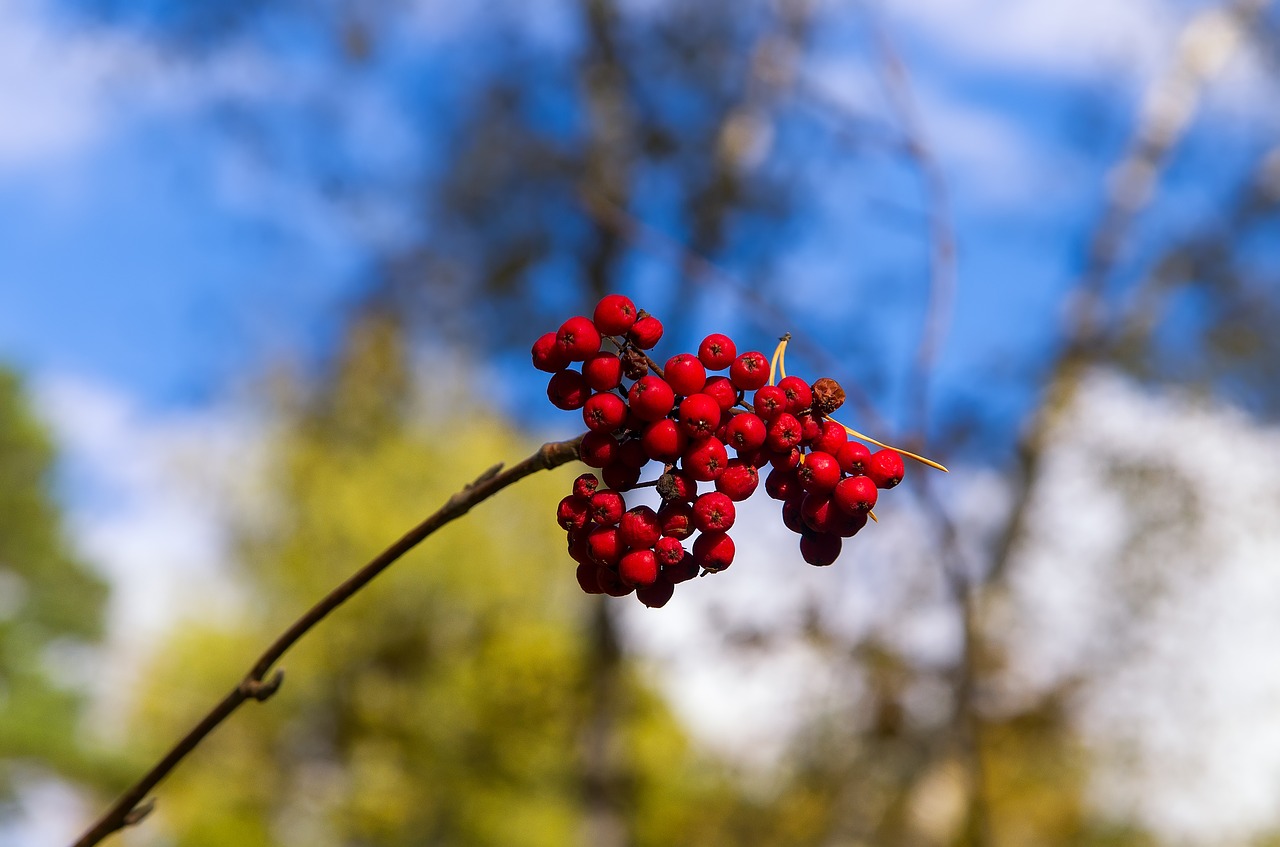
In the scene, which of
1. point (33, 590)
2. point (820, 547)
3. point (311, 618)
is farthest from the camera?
point (33, 590)

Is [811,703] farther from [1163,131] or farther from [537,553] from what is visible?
[537,553]

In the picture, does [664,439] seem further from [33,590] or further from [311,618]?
[33,590]

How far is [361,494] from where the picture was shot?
47.2ft

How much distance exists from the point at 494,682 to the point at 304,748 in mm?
4979

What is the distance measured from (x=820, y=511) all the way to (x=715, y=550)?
0.07 metres

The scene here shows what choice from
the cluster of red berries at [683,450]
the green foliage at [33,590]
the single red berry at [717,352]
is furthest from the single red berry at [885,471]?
the green foliage at [33,590]

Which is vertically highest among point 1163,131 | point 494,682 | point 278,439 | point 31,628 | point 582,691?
point 278,439

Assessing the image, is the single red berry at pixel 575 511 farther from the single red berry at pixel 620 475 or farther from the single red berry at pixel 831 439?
the single red berry at pixel 831 439

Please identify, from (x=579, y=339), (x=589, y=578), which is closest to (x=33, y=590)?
(x=589, y=578)

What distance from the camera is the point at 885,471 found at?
27.2 inches

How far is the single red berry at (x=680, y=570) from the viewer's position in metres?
0.69

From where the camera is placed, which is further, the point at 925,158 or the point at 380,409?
the point at 380,409

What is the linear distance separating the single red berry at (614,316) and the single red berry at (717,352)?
0.06 meters

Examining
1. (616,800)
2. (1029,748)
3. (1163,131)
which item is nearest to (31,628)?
(616,800)
